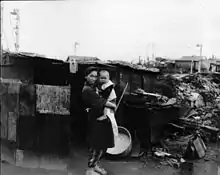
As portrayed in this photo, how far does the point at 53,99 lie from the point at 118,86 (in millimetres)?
838

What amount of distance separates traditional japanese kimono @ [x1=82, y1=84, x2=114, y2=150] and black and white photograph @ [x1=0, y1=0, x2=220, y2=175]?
0.04ft

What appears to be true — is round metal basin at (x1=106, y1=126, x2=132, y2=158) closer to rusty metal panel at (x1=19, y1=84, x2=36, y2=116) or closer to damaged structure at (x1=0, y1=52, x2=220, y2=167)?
damaged structure at (x1=0, y1=52, x2=220, y2=167)

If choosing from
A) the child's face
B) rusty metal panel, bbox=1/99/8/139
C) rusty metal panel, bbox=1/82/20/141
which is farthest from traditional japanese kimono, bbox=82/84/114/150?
rusty metal panel, bbox=1/99/8/139

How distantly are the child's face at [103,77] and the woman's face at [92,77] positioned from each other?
0.19 ft

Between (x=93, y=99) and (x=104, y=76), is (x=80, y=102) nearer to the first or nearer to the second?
(x=93, y=99)

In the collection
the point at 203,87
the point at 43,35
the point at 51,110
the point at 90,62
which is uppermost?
the point at 43,35

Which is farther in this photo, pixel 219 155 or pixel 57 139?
pixel 57 139

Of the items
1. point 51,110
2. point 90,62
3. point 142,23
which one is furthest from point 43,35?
point 142,23

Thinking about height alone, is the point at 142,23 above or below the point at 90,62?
above

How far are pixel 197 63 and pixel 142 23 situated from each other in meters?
0.79

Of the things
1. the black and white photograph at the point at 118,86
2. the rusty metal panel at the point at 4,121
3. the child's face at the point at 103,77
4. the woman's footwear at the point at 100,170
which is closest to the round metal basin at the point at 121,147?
the black and white photograph at the point at 118,86

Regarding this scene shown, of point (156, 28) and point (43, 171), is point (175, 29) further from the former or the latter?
point (43, 171)

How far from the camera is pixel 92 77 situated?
3.02 metres

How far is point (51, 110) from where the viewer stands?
3209mm
